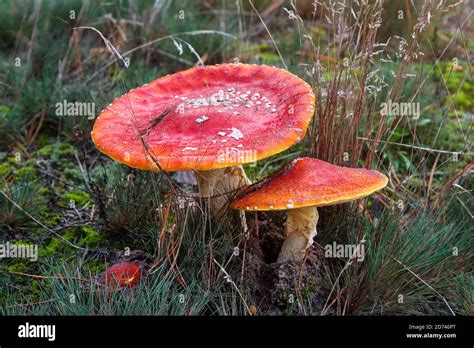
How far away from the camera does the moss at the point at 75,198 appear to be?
3.97 meters

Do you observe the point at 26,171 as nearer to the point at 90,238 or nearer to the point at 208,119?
the point at 90,238

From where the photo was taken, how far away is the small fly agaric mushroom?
2.86 meters

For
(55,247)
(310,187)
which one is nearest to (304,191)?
(310,187)

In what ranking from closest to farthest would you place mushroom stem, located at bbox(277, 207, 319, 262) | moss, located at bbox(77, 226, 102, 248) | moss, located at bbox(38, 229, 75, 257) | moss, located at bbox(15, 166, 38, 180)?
mushroom stem, located at bbox(277, 207, 319, 262) < moss, located at bbox(38, 229, 75, 257) < moss, located at bbox(77, 226, 102, 248) < moss, located at bbox(15, 166, 38, 180)

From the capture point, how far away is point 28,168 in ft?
14.1

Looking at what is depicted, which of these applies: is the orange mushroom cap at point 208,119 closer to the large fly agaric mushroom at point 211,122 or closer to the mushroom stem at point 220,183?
the large fly agaric mushroom at point 211,122

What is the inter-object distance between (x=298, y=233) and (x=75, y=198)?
5.99ft

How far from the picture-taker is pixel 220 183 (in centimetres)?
318

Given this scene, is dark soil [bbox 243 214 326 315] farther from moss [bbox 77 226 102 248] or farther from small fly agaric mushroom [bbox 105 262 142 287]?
moss [bbox 77 226 102 248]

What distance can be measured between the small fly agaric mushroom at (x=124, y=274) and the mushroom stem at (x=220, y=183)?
0.54 meters

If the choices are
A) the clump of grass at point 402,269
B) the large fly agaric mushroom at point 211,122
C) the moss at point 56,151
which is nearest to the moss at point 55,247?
the large fly agaric mushroom at point 211,122

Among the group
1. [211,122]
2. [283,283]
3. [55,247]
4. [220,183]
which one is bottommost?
[55,247]

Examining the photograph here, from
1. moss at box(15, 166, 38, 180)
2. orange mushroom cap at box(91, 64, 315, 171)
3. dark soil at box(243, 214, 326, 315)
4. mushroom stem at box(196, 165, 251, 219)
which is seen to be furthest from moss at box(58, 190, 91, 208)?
dark soil at box(243, 214, 326, 315)

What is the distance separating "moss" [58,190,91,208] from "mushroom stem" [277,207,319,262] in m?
1.68
